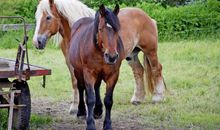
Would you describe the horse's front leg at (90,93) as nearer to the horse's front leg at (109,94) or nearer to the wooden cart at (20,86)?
the horse's front leg at (109,94)

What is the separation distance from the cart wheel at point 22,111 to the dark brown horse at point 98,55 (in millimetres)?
717

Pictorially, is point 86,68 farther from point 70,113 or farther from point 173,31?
point 173,31

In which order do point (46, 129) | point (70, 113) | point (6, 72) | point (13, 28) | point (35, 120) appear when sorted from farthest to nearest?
point (13, 28)
point (70, 113)
point (35, 120)
point (46, 129)
point (6, 72)

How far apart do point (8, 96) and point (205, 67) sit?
6.61m

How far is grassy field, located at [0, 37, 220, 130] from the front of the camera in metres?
7.22

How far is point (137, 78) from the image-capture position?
879cm

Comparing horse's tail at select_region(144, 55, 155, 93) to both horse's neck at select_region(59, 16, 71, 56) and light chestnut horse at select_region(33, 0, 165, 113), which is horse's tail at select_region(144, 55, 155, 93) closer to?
light chestnut horse at select_region(33, 0, 165, 113)

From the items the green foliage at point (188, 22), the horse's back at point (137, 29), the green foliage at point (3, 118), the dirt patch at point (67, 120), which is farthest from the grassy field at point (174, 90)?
the green foliage at point (188, 22)

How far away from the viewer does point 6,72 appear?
6.18 meters

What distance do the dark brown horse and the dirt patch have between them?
543 mm

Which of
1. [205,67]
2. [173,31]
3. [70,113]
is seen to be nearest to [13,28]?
[173,31]

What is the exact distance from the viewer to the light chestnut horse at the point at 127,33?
7.36 m

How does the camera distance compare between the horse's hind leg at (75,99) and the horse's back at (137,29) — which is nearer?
the horse's hind leg at (75,99)

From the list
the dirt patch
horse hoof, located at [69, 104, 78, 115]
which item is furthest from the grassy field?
horse hoof, located at [69, 104, 78, 115]
